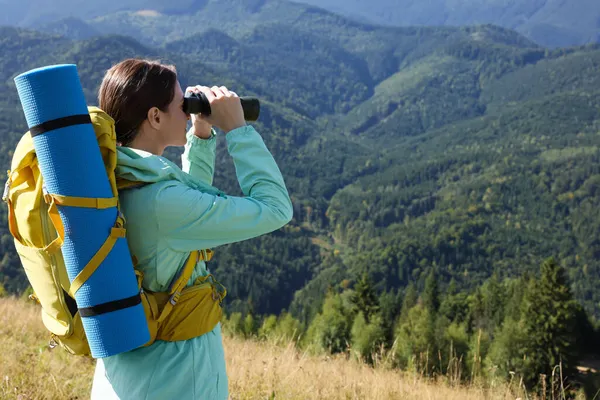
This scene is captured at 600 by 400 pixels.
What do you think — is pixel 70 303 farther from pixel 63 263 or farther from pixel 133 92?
pixel 133 92

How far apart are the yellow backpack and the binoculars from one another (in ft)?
1.21

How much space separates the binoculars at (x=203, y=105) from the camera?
2.18 metres

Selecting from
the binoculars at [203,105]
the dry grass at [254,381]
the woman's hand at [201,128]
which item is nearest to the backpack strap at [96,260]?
the binoculars at [203,105]

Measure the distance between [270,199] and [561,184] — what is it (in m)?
193

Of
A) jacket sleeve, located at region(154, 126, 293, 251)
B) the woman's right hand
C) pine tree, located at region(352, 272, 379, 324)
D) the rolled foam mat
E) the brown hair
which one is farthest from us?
pine tree, located at region(352, 272, 379, 324)

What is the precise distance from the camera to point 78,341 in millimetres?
1938

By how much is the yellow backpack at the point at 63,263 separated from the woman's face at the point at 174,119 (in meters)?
0.27

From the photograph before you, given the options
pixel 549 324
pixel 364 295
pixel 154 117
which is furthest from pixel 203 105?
pixel 364 295

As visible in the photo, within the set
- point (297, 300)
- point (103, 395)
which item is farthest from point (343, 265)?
point (103, 395)

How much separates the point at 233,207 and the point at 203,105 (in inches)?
20.6

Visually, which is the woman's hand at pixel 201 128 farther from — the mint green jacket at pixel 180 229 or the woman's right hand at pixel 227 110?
the mint green jacket at pixel 180 229

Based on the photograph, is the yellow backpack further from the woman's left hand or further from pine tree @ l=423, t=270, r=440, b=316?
pine tree @ l=423, t=270, r=440, b=316

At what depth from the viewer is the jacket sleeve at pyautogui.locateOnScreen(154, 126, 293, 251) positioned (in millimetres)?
1879

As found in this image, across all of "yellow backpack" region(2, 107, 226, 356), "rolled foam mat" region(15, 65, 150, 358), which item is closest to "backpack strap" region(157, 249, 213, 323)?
"yellow backpack" region(2, 107, 226, 356)
